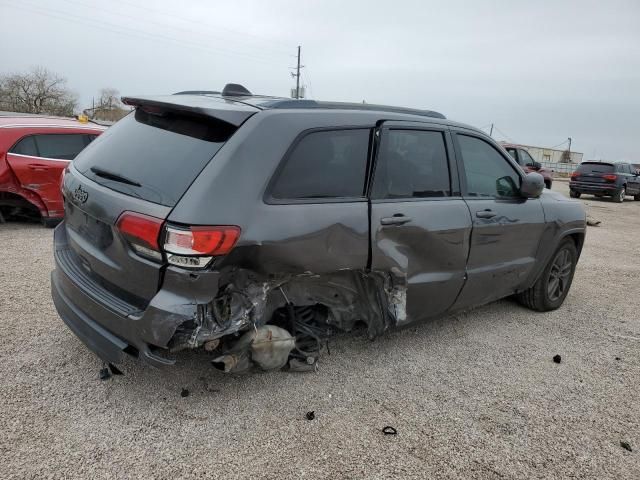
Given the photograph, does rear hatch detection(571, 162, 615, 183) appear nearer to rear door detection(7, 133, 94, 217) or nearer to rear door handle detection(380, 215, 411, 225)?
rear door detection(7, 133, 94, 217)

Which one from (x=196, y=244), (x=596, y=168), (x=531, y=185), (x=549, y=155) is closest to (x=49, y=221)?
(x=196, y=244)

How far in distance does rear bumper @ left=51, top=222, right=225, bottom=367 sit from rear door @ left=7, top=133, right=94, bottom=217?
3.97 meters

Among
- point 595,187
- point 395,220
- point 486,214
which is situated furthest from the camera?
point 595,187

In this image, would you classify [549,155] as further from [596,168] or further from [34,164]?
[34,164]

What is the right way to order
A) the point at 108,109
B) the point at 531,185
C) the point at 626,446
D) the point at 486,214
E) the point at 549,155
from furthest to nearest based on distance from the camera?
1. the point at 549,155
2. the point at 108,109
3. the point at 531,185
4. the point at 486,214
5. the point at 626,446

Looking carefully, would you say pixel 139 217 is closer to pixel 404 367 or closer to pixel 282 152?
pixel 282 152

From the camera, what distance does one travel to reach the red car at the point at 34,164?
20.0 feet

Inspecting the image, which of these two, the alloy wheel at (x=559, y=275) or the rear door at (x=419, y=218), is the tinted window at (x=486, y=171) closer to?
the rear door at (x=419, y=218)

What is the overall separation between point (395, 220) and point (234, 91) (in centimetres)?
143

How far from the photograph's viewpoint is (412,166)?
3344 millimetres

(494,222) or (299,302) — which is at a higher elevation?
(494,222)

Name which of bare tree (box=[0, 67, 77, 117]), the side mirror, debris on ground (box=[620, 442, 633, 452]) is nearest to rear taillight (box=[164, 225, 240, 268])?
debris on ground (box=[620, 442, 633, 452])

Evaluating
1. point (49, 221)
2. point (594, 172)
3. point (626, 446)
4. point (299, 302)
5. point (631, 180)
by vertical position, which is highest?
point (594, 172)

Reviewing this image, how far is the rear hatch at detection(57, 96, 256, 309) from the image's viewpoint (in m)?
2.46
